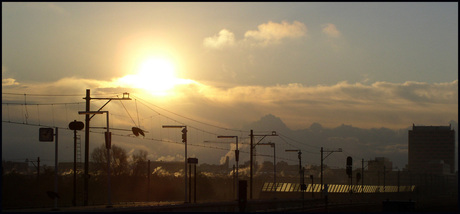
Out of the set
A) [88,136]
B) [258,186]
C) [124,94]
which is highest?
[124,94]

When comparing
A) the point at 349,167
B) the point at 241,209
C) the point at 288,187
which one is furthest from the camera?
the point at 288,187

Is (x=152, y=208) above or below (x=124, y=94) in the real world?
below

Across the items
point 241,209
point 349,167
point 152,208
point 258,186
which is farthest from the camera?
point 258,186

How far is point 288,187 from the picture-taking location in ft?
437

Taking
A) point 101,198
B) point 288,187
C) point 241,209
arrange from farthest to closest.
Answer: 1. point 288,187
2. point 101,198
3. point 241,209

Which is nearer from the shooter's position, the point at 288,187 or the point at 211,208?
the point at 211,208

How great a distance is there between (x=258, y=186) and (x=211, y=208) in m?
92.8

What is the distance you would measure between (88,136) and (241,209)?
31742 mm

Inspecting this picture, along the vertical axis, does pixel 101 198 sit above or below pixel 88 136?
below

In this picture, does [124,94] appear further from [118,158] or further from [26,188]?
[118,158]

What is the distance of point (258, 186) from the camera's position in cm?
14562

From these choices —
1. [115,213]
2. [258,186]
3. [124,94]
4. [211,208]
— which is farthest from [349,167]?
[258,186]

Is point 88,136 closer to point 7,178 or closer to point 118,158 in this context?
point 7,178

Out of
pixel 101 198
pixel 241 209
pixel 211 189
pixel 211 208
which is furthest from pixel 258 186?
pixel 241 209
